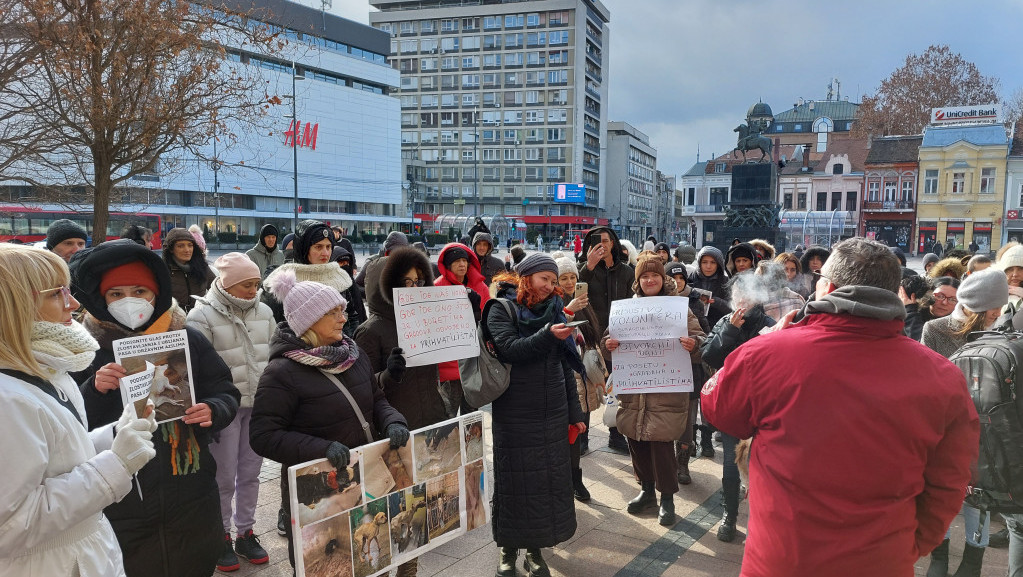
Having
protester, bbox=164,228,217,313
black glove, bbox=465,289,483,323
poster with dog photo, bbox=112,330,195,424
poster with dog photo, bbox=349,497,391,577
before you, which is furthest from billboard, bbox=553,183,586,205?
poster with dog photo, bbox=112,330,195,424

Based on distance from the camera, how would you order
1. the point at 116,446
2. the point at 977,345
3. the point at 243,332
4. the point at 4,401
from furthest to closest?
the point at 243,332 → the point at 977,345 → the point at 116,446 → the point at 4,401

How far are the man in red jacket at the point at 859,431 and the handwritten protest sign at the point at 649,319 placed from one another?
2.28 meters

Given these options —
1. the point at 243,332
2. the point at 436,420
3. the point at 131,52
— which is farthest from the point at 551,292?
the point at 131,52

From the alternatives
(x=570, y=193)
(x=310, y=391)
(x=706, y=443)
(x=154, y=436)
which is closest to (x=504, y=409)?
Answer: (x=310, y=391)

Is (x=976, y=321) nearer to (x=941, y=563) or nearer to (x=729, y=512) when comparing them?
(x=941, y=563)

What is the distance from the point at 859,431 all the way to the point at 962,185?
63.4 meters

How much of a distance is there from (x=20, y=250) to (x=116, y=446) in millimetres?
663

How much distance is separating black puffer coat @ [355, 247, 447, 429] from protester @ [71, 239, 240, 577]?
1283 mm

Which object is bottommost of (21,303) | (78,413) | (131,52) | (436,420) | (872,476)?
(436,420)

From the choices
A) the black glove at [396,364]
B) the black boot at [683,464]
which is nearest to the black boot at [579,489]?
the black boot at [683,464]

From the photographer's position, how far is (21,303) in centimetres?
189

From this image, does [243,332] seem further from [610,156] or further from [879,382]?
[610,156]

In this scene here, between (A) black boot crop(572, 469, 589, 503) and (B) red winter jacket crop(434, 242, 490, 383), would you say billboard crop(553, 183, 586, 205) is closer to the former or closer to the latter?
(B) red winter jacket crop(434, 242, 490, 383)

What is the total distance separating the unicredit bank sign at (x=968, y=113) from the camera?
4673cm
